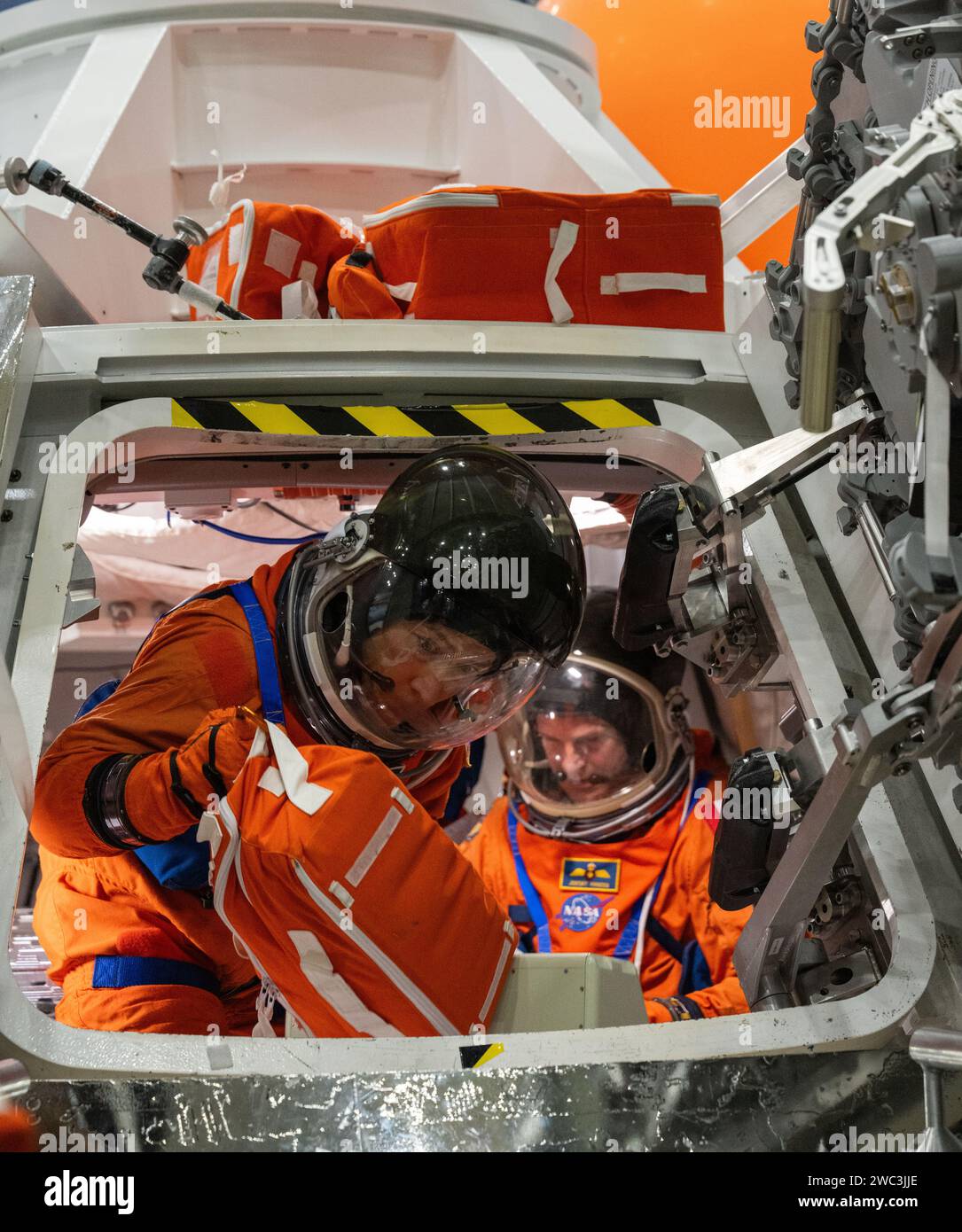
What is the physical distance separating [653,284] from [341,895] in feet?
4.48

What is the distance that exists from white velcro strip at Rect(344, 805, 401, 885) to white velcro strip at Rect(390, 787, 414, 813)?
16 mm

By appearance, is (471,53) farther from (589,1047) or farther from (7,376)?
(589,1047)

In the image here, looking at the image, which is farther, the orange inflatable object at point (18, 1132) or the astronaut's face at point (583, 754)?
the astronaut's face at point (583, 754)

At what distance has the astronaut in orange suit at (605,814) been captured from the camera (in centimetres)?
356

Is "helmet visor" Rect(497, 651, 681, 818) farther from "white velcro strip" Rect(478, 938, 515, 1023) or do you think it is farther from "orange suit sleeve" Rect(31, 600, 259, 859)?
"white velcro strip" Rect(478, 938, 515, 1023)

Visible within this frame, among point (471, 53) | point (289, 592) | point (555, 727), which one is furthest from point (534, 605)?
point (471, 53)

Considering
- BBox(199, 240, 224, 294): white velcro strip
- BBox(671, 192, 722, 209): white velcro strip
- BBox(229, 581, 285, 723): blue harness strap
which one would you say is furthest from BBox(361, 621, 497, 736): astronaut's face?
BBox(199, 240, 224, 294): white velcro strip

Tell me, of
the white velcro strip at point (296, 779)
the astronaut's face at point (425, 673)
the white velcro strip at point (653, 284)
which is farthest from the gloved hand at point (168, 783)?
the white velcro strip at point (653, 284)

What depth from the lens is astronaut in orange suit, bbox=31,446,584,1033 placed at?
87.7 inches

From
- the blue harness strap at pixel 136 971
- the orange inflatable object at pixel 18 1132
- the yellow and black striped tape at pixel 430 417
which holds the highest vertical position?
the yellow and black striped tape at pixel 430 417

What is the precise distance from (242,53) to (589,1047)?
322 centimetres

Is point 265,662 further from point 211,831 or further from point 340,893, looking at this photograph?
point 340,893

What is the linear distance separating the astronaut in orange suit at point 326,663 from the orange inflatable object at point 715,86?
2.85 m

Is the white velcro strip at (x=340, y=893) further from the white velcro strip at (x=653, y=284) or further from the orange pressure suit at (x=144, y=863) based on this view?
the white velcro strip at (x=653, y=284)
